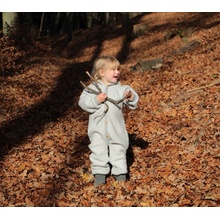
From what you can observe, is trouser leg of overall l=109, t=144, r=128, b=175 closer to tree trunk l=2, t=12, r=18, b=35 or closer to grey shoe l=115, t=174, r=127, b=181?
grey shoe l=115, t=174, r=127, b=181

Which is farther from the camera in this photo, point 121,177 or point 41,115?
point 41,115

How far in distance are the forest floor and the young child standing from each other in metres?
0.51

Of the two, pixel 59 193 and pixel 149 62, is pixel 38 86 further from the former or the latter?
pixel 59 193

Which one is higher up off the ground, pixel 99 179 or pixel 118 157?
pixel 118 157

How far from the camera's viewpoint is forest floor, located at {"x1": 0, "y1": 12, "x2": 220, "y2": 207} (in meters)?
5.06

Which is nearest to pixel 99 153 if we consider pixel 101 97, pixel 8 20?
pixel 101 97

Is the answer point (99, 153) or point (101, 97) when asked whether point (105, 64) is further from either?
point (99, 153)

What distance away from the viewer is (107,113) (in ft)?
16.2

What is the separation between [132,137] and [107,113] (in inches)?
94.1

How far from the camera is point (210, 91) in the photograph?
8234 mm

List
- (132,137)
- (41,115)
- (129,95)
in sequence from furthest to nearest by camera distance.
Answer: (41,115)
(132,137)
(129,95)

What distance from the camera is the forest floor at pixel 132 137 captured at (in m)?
5.06

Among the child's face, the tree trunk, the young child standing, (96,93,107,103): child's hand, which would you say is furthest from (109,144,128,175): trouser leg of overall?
the tree trunk

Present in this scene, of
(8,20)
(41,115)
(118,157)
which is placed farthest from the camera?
(8,20)
